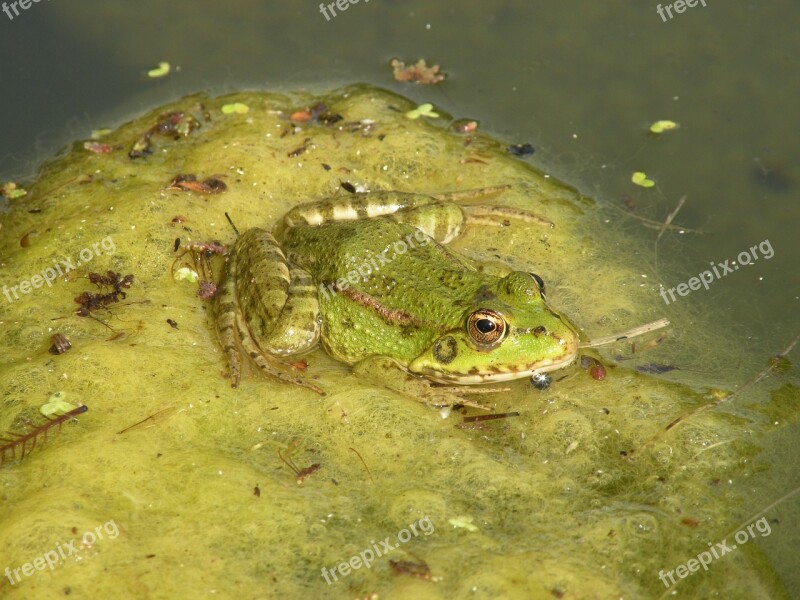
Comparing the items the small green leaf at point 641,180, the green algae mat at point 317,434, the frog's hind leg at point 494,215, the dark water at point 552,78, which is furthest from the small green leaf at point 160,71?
the small green leaf at point 641,180

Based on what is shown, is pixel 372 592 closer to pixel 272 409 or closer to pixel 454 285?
pixel 272 409

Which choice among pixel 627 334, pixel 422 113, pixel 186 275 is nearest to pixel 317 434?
pixel 186 275

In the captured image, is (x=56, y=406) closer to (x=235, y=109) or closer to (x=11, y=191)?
(x=11, y=191)

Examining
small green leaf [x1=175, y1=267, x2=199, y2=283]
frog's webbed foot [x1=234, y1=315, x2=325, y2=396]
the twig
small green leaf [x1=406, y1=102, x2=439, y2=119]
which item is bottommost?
the twig

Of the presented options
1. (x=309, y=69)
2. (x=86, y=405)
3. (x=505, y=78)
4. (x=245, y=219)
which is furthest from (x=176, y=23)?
(x=86, y=405)

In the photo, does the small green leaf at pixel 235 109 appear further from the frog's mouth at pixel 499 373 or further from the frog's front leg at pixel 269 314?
the frog's mouth at pixel 499 373

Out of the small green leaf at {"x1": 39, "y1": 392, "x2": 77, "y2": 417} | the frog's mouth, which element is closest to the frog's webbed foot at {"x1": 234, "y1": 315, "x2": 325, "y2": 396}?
the frog's mouth

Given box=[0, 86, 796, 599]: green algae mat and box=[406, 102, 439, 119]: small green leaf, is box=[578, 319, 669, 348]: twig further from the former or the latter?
box=[406, 102, 439, 119]: small green leaf
